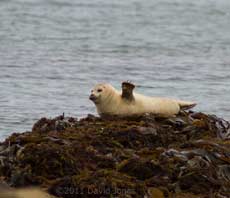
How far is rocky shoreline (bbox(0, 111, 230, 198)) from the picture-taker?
6.03m

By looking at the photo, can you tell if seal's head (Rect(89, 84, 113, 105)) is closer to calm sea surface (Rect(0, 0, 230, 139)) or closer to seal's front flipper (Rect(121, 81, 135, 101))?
seal's front flipper (Rect(121, 81, 135, 101))

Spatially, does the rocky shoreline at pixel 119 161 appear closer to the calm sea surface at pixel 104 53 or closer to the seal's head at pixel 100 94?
the seal's head at pixel 100 94

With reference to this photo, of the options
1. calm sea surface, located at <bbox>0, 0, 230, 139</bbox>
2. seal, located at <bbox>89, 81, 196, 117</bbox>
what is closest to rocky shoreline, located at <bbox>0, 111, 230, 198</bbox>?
seal, located at <bbox>89, 81, 196, 117</bbox>

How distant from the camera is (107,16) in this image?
81.4 ft

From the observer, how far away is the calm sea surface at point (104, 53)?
504 inches

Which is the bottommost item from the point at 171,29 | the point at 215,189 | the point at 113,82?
the point at 215,189

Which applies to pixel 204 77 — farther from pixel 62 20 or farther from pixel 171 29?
pixel 62 20

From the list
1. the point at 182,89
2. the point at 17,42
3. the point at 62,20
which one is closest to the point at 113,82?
the point at 182,89

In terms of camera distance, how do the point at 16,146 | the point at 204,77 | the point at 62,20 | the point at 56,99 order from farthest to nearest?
the point at 62,20 < the point at 204,77 < the point at 56,99 < the point at 16,146

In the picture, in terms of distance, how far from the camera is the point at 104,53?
18.1 metres

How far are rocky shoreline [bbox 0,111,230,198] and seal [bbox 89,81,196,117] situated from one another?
0.52m

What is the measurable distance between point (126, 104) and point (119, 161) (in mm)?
1695

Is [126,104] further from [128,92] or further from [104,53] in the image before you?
[104,53]

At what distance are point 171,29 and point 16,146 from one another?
16.2 m
